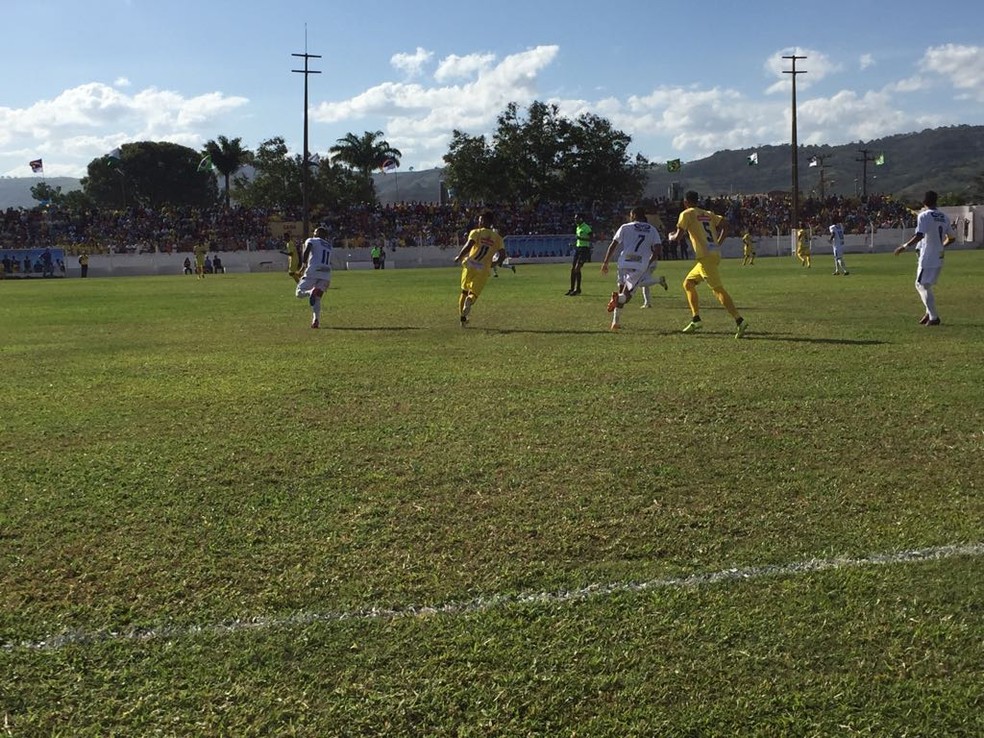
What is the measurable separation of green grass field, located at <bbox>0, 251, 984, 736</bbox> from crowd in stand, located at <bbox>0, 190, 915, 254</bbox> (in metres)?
50.0

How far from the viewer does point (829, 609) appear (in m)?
3.49

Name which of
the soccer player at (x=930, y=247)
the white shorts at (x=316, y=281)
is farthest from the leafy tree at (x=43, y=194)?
the soccer player at (x=930, y=247)

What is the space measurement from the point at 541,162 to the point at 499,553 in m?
74.0

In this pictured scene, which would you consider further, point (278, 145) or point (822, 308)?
point (278, 145)

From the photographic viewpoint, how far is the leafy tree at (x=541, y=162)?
247 feet

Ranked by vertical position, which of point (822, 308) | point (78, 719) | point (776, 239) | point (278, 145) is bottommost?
point (78, 719)

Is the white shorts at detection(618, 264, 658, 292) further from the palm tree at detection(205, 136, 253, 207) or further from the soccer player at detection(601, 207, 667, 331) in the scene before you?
the palm tree at detection(205, 136, 253, 207)

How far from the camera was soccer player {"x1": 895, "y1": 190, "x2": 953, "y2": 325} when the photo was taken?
1322cm

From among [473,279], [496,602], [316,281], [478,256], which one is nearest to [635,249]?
[478,256]

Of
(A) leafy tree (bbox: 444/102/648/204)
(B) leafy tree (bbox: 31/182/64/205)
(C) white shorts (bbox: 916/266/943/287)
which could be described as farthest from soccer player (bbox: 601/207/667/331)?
(B) leafy tree (bbox: 31/182/64/205)

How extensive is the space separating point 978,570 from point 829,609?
87 cm

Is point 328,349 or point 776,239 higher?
point 776,239

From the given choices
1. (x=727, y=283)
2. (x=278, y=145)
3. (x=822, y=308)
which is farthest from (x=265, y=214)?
(x=822, y=308)

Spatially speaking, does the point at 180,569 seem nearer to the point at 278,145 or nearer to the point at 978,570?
the point at 978,570
